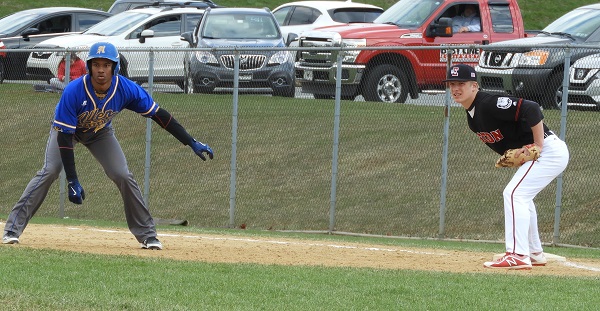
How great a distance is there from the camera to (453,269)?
9102 mm

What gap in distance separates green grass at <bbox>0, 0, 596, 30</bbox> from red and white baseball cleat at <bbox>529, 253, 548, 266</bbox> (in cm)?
3354

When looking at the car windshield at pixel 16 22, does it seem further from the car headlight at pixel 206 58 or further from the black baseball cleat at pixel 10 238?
the black baseball cleat at pixel 10 238

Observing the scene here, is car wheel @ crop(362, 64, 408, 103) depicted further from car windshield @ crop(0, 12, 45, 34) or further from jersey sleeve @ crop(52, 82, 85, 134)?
car windshield @ crop(0, 12, 45, 34)

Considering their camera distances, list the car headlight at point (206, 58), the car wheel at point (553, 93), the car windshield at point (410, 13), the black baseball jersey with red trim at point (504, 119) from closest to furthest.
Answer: the black baseball jersey with red trim at point (504, 119), the car wheel at point (553, 93), the car headlight at point (206, 58), the car windshield at point (410, 13)

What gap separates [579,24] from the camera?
17.2m

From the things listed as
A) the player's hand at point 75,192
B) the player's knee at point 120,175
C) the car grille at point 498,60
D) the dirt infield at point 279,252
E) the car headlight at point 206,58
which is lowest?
the dirt infield at point 279,252

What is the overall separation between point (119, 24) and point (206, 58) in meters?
7.46

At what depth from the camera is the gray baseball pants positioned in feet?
31.1

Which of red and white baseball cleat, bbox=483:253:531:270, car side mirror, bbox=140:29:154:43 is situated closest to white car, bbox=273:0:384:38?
car side mirror, bbox=140:29:154:43

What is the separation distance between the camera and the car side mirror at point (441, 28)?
18172mm

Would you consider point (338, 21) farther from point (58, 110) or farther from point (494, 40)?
point (58, 110)

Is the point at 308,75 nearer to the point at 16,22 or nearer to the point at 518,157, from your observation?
the point at 518,157

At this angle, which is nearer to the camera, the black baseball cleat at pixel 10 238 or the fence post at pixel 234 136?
the black baseball cleat at pixel 10 238

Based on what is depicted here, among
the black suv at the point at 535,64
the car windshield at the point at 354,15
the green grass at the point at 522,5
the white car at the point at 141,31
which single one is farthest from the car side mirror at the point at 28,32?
the green grass at the point at 522,5
